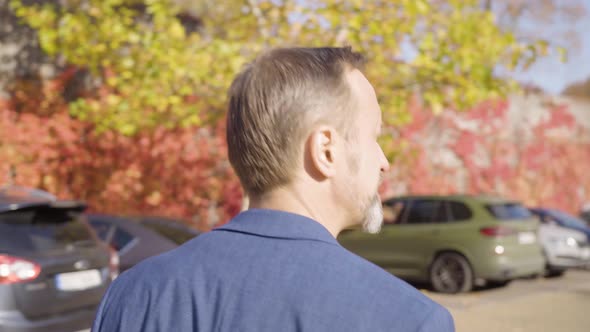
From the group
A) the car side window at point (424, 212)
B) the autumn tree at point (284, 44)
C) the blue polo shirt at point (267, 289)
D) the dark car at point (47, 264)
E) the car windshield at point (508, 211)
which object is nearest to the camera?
the blue polo shirt at point (267, 289)

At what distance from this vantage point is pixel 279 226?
1.26 meters

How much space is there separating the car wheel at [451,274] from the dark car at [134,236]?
490cm

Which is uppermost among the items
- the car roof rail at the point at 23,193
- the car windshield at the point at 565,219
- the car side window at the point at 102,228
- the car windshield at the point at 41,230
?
the car roof rail at the point at 23,193

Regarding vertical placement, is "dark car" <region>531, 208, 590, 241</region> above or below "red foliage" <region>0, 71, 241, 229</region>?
below

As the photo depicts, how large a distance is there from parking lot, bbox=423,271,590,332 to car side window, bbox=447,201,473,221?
126 cm

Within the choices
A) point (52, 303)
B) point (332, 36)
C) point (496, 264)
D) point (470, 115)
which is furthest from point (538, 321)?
point (470, 115)

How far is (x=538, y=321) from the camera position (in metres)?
9.66

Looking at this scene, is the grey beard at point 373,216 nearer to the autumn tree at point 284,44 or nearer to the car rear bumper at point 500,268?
the autumn tree at point 284,44

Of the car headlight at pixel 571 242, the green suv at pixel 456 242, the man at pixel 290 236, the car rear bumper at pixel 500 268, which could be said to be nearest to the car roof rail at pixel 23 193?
the man at pixel 290 236

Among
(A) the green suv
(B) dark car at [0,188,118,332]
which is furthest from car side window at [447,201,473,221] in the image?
(B) dark car at [0,188,118,332]

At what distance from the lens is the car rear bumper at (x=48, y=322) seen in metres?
5.89

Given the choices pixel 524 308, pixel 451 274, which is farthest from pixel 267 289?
pixel 451 274

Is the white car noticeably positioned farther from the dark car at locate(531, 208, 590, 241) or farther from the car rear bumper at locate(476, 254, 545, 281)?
the car rear bumper at locate(476, 254, 545, 281)

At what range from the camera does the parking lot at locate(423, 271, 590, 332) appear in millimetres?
9234
